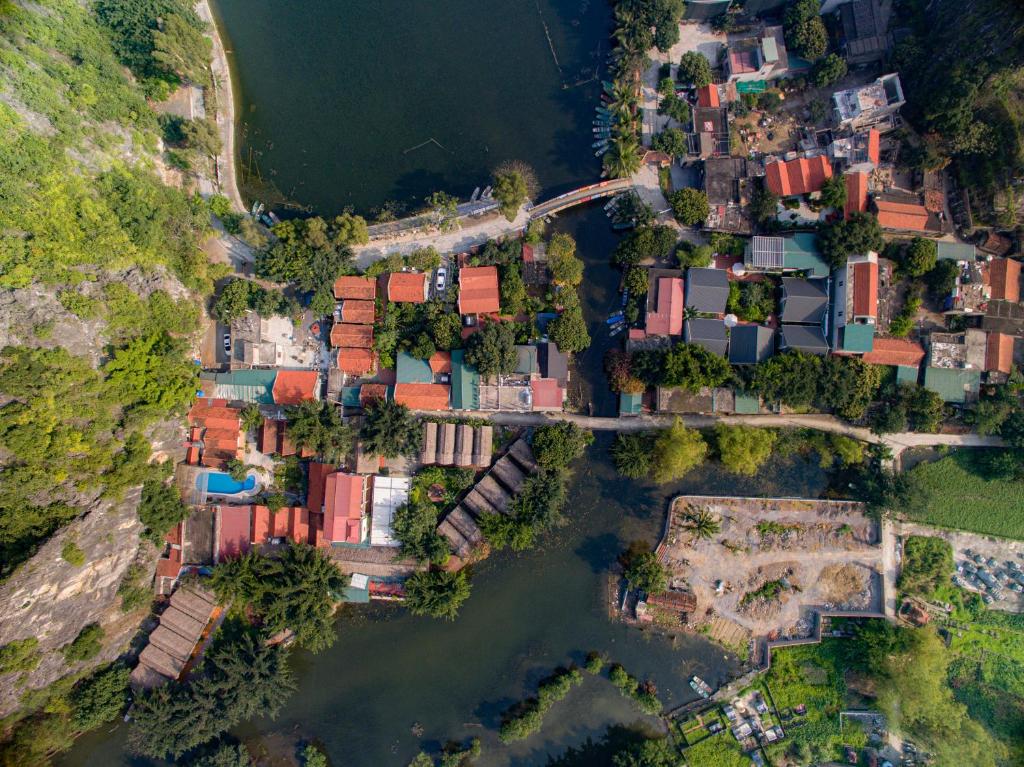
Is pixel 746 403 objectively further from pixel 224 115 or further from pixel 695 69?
pixel 224 115

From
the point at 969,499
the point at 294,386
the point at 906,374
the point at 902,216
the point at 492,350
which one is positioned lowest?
the point at 969,499

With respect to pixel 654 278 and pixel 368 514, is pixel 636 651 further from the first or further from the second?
pixel 654 278

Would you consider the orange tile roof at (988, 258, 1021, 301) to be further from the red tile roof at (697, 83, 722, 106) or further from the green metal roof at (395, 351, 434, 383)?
the green metal roof at (395, 351, 434, 383)

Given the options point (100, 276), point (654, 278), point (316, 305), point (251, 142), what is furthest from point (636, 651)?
point (251, 142)

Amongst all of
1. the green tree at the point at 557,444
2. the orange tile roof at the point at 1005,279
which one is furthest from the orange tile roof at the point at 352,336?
the orange tile roof at the point at 1005,279

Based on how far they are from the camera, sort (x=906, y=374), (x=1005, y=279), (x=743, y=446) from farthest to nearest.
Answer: (x=906, y=374), (x=1005, y=279), (x=743, y=446)

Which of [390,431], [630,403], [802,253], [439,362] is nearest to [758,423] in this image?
[630,403]
